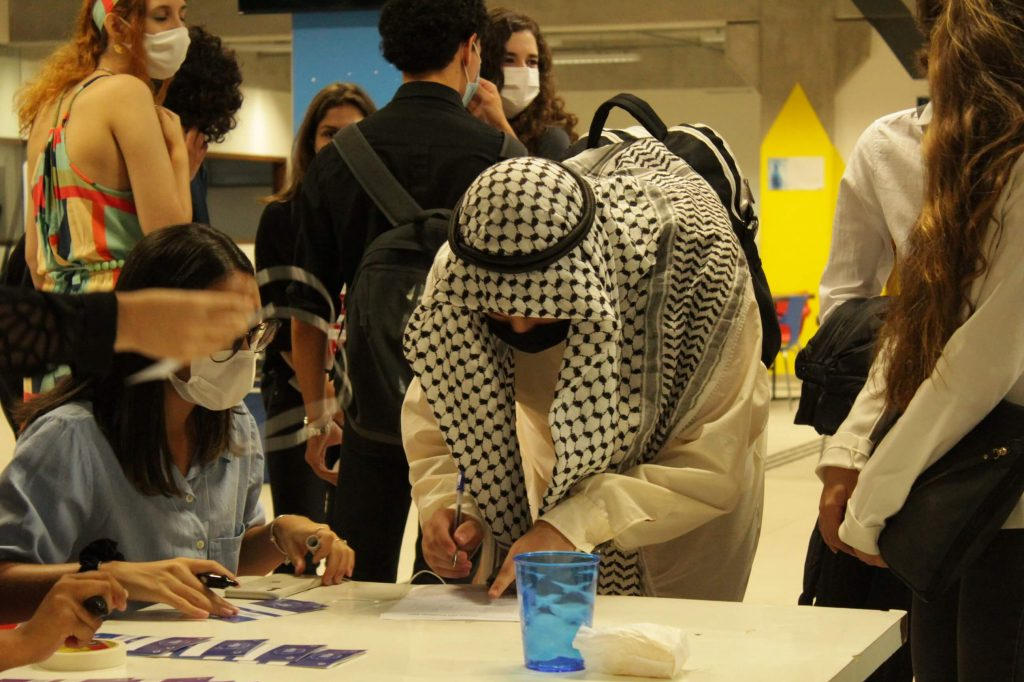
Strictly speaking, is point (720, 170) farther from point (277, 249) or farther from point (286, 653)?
point (277, 249)

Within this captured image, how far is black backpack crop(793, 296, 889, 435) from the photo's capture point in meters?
2.40

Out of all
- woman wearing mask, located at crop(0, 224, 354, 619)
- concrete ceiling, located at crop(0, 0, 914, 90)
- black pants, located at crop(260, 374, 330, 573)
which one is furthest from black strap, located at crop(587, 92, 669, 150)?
concrete ceiling, located at crop(0, 0, 914, 90)

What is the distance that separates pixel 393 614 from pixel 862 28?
1360 centimetres

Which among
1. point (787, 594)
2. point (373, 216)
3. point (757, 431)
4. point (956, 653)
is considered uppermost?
point (373, 216)

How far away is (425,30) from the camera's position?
114 inches

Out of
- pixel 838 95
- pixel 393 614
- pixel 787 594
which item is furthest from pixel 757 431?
pixel 838 95

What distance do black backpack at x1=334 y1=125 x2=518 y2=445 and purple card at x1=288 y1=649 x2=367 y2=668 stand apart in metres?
0.95

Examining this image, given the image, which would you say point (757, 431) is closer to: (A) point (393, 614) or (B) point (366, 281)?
(A) point (393, 614)

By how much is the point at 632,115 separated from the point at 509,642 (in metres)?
1.13

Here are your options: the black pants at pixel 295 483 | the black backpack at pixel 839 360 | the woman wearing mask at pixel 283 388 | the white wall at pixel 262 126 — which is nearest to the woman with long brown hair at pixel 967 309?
the black backpack at pixel 839 360

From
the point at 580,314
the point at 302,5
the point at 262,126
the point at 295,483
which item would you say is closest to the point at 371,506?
the point at 580,314

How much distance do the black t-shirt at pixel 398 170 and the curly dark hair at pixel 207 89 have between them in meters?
0.93

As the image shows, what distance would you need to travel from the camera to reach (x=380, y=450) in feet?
8.71

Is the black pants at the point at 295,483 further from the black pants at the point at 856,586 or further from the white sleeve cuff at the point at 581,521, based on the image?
the white sleeve cuff at the point at 581,521
